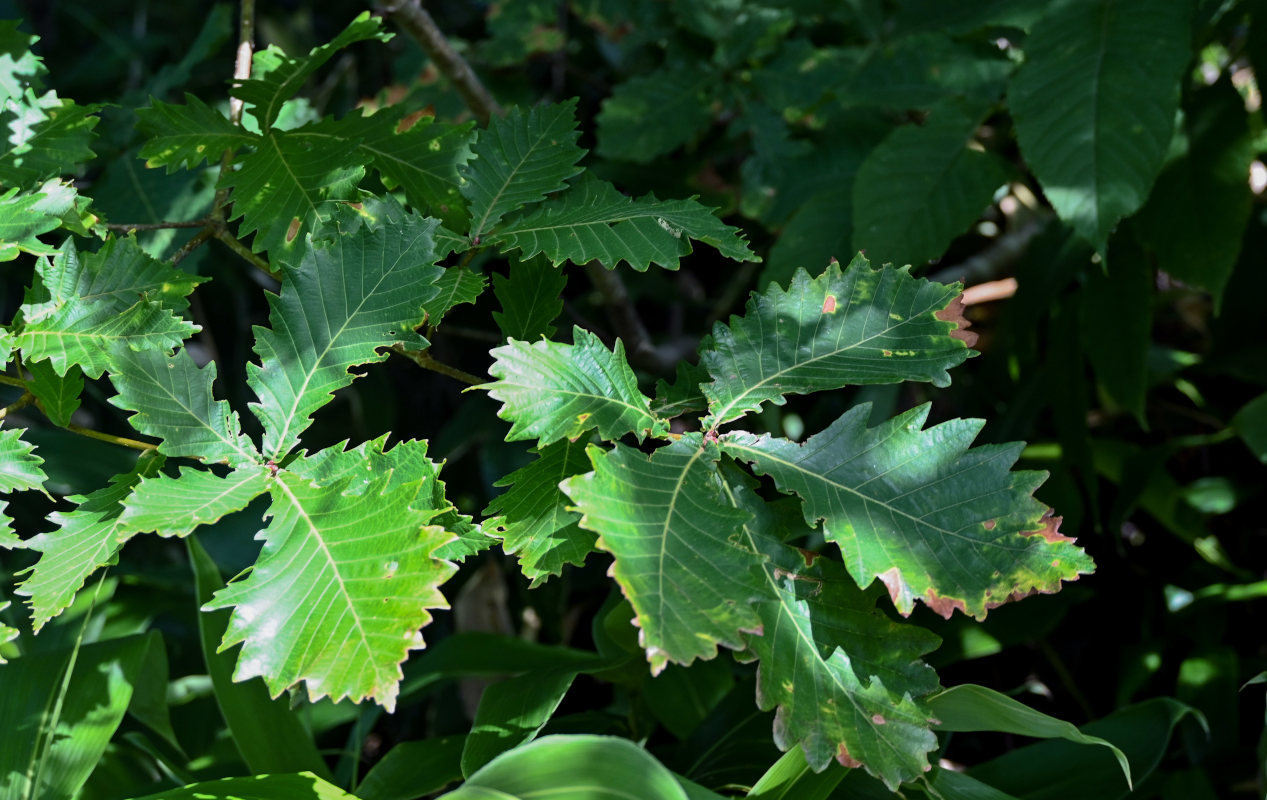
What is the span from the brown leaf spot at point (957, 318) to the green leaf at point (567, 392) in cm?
19

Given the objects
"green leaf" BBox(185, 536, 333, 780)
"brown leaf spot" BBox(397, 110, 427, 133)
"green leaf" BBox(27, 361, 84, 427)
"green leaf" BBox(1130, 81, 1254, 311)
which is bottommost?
"green leaf" BBox(185, 536, 333, 780)

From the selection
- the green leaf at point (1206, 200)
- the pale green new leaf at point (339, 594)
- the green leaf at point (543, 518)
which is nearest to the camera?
the pale green new leaf at point (339, 594)

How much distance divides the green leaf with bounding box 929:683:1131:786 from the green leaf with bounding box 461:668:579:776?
0.29 metres

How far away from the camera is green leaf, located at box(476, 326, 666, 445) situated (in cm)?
49

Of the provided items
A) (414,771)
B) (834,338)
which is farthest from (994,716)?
(414,771)

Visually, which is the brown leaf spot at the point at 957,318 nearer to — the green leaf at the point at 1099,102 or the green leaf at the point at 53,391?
the green leaf at the point at 1099,102

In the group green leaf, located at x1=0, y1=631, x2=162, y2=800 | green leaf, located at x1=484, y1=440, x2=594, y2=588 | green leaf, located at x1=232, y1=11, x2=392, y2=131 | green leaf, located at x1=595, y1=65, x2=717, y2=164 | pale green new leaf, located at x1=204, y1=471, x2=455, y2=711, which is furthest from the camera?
green leaf, located at x1=595, y1=65, x2=717, y2=164

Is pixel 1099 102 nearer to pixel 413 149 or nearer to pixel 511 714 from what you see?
pixel 413 149

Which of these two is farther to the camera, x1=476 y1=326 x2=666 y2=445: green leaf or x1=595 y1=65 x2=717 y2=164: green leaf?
x1=595 y1=65 x2=717 y2=164: green leaf

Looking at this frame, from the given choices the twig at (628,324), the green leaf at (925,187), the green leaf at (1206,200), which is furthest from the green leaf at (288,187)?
the green leaf at (1206,200)

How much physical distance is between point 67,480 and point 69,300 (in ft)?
2.53

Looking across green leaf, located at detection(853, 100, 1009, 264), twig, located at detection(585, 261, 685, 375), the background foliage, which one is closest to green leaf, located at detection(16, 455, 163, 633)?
the background foliage

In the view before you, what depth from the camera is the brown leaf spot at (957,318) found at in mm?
553

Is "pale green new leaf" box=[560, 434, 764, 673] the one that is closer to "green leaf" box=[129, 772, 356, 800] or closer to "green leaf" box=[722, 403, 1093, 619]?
"green leaf" box=[722, 403, 1093, 619]
